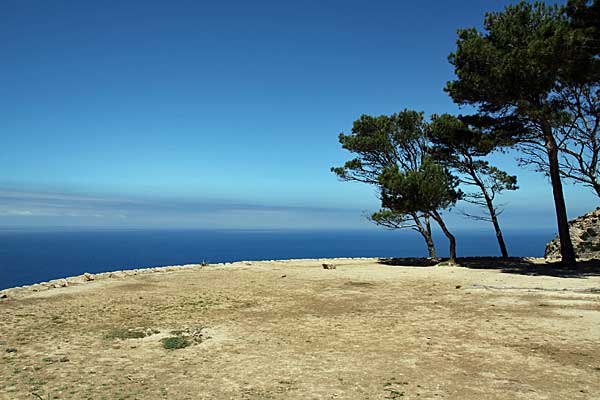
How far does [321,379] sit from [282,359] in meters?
1.31

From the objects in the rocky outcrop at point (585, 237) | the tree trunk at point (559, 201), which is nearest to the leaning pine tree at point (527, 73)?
the tree trunk at point (559, 201)

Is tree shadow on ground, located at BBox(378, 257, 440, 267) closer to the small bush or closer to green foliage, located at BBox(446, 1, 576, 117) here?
green foliage, located at BBox(446, 1, 576, 117)

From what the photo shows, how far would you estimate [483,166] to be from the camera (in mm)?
28438

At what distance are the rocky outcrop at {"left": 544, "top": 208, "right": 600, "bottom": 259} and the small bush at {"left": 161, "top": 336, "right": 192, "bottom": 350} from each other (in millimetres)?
28300

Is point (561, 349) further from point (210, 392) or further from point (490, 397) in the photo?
point (210, 392)

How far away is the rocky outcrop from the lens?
93.2 ft

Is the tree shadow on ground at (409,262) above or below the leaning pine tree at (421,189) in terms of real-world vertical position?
below

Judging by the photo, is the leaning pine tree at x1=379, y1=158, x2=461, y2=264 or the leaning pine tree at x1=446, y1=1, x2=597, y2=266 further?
the leaning pine tree at x1=379, y1=158, x2=461, y2=264

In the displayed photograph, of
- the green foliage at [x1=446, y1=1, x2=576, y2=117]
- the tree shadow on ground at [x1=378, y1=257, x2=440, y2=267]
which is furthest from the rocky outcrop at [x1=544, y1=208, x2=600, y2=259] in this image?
the green foliage at [x1=446, y1=1, x2=576, y2=117]

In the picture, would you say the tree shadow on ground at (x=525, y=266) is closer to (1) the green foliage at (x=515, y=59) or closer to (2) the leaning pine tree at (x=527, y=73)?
(2) the leaning pine tree at (x=527, y=73)

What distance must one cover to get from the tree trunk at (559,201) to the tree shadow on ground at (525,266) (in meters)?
0.67

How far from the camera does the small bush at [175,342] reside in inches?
347

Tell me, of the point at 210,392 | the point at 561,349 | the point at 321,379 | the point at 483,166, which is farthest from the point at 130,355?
the point at 483,166

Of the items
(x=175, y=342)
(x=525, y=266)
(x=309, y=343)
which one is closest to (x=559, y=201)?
(x=525, y=266)
